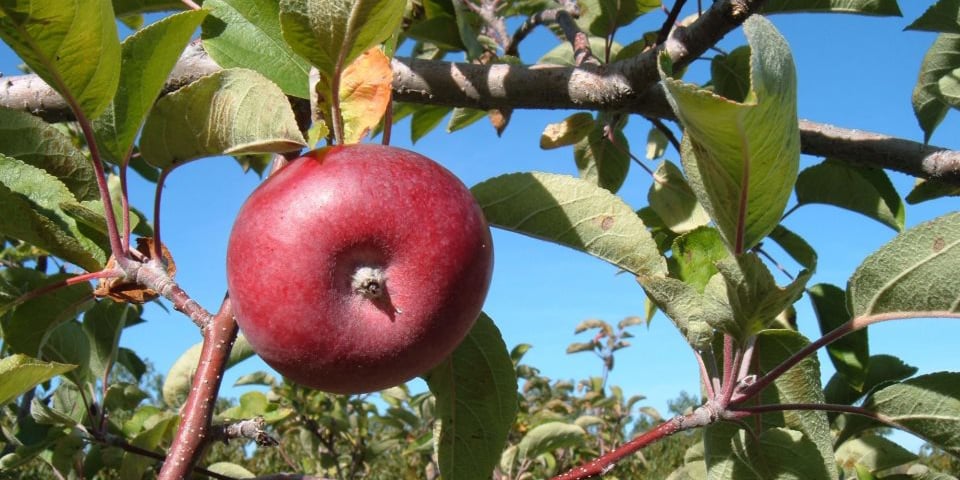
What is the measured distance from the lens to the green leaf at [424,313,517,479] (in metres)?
1.27

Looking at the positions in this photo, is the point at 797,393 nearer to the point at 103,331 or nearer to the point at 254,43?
the point at 254,43

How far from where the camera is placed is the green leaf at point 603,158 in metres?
2.35

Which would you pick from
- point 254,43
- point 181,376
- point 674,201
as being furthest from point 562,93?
point 181,376

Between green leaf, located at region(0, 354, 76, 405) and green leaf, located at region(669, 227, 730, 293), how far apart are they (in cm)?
82

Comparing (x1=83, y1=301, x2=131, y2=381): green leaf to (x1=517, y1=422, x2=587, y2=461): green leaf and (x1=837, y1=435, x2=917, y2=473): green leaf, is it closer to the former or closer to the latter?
(x1=517, y1=422, x2=587, y2=461): green leaf

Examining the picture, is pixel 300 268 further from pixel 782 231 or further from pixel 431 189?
pixel 782 231

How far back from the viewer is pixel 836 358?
5.22 feet

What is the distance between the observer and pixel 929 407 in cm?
116

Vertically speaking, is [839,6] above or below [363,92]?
above

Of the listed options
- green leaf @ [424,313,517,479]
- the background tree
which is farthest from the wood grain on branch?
green leaf @ [424,313,517,479]

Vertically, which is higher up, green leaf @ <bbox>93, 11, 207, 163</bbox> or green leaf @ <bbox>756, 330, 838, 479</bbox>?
green leaf @ <bbox>93, 11, 207, 163</bbox>

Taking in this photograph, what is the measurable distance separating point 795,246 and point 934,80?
0.68 meters

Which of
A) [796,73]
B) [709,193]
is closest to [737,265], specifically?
[709,193]

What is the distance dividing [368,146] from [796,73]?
1.58 ft
